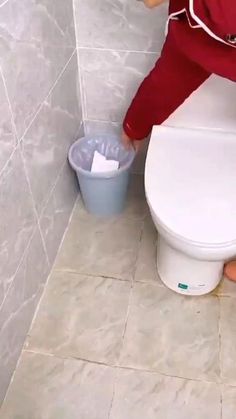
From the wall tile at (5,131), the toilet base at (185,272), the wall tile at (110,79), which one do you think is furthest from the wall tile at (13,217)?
the wall tile at (110,79)

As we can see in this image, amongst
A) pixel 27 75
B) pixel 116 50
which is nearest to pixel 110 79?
pixel 116 50

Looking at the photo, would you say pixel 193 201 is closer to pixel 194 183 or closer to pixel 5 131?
pixel 194 183

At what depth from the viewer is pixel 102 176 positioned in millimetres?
1406

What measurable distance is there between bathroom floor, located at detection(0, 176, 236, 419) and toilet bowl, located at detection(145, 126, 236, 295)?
101 millimetres

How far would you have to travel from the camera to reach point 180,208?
3.50ft

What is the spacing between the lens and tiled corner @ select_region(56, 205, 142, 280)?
1.43 metres

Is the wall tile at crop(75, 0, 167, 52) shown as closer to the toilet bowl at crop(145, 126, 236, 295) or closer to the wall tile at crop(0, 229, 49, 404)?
the toilet bowl at crop(145, 126, 236, 295)

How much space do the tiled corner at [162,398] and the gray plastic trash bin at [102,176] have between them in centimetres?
60

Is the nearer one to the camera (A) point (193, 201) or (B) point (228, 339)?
(A) point (193, 201)

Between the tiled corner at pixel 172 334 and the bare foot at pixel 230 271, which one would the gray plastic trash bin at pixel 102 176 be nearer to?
the tiled corner at pixel 172 334

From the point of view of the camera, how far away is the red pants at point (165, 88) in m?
1.11

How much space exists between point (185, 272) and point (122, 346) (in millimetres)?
290

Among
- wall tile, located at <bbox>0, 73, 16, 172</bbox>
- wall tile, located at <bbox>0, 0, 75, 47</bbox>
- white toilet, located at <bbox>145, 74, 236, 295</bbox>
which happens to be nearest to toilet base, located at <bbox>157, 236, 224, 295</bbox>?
white toilet, located at <bbox>145, 74, 236, 295</bbox>

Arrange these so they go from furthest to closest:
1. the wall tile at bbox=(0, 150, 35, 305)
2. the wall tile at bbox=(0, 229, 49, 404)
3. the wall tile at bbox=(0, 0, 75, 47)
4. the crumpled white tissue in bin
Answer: the crumpled white tissue in bin < the wall tile at bbox=(0, 229, 49, 404) < the wall tile at bbox=(0, 150, 35, 305) < the wall tile at bbox=(0, 0, 75, 47)
